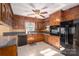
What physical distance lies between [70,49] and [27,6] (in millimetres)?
1006

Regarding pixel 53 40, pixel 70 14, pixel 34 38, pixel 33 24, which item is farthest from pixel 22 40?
pixel 70 14

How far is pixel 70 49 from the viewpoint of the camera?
152cm

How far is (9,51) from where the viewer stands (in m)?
1.45

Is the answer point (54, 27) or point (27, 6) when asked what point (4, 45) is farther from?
point (54, 27)

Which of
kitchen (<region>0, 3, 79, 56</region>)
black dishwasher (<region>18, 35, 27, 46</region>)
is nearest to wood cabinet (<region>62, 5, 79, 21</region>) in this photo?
kitchen (<region>0, 3, 79, 56</region>)

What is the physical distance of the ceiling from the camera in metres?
1.46

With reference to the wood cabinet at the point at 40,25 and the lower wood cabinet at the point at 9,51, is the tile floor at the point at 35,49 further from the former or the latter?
the wood cabinet at the point at 40,25

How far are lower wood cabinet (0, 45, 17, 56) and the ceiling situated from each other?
0.56m

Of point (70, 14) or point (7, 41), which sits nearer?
point (7, 41)

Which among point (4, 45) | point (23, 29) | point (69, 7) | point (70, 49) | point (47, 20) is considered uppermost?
point (69, 7)

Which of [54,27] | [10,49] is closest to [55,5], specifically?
[54,27]

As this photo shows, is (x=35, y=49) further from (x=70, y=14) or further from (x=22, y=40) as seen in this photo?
(x=70, y=14)

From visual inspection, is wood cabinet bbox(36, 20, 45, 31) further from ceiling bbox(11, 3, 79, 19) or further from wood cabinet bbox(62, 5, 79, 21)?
wood cabinet bbox(62, 5, 79, 21)

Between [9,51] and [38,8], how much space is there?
2.73ft
